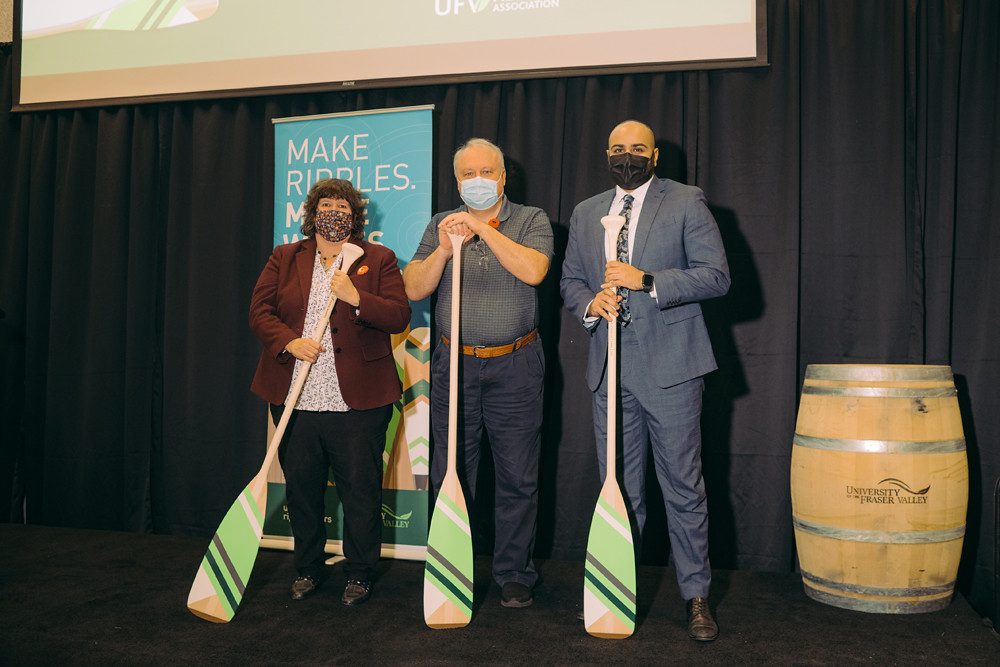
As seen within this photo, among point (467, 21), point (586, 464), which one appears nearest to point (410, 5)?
point (467, 21)

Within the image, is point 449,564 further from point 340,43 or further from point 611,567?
point 340,43

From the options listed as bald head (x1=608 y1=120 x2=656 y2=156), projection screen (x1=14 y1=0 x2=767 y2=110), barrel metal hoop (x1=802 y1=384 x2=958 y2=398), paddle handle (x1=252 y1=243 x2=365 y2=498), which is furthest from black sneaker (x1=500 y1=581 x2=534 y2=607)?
projection screen (x1=14 y1=0 x2=767 y2=110)

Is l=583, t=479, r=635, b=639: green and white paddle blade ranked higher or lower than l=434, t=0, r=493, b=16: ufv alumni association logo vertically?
lower

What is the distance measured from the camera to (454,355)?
→ 86.9 inches

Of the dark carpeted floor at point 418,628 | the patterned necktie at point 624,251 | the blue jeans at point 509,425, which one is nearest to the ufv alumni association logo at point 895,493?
the dark carpeted floor at point 418,628

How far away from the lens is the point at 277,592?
7.86 ft

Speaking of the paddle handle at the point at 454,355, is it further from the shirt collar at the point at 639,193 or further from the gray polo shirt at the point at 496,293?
the shirt collar at the point at 639,193

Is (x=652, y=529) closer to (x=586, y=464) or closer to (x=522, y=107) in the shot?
(x=586, y=464)

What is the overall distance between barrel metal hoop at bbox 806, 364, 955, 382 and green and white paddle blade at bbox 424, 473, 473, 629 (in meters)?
1.30

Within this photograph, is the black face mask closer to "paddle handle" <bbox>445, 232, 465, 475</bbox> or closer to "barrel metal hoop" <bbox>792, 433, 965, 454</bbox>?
"paddle handle" <bbox>445, 232, 465, 475</bbox>

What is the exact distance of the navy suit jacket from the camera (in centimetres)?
204

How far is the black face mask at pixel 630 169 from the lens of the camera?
7.07 ft

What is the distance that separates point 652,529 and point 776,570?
1.65 feet

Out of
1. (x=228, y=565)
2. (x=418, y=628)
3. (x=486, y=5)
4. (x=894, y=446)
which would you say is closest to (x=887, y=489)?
(x=894, y=446)
